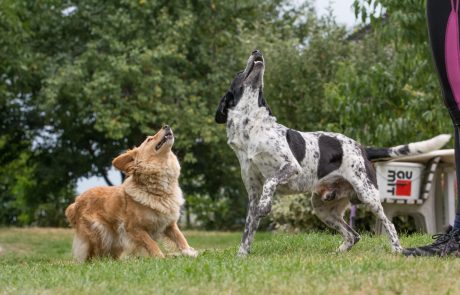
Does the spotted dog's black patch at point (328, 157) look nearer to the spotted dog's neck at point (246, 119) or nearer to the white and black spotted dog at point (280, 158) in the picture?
the white and black spotted dog at point (280, 158)

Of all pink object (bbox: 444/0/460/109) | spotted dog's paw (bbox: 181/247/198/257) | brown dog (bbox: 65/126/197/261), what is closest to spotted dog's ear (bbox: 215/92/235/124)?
brown dog (bbox: 65/126/197/261)

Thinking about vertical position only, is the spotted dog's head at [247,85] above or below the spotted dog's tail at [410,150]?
above

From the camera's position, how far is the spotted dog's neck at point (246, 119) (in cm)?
583

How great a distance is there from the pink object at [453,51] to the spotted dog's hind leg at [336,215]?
1.70 metres

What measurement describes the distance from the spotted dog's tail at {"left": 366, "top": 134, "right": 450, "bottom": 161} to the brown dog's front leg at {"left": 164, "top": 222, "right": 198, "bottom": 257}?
194 cm

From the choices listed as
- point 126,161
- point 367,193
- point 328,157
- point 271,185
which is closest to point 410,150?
point 367,193

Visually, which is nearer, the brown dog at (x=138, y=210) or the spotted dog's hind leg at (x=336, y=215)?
the spotted dog's hind leg at (x=336, y=215)

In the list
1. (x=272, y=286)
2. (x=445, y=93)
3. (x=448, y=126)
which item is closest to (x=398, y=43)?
(x=448, y=126)

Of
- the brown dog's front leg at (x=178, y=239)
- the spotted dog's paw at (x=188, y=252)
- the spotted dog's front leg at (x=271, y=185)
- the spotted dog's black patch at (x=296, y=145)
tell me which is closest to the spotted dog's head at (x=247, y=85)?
the spotted dog's black patch at (x=296, y=145)

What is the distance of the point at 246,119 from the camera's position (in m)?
5.85

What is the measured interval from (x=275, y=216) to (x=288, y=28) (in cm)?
1078

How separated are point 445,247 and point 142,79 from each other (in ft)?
52.7

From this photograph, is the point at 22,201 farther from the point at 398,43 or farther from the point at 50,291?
the point at 50,291

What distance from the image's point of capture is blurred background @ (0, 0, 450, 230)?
19.9m
